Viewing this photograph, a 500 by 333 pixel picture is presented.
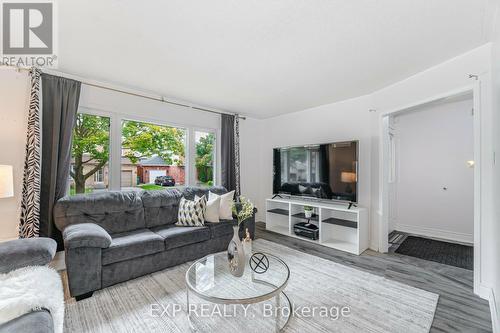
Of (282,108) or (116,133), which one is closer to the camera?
(116,133)

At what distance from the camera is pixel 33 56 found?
7.50 feet

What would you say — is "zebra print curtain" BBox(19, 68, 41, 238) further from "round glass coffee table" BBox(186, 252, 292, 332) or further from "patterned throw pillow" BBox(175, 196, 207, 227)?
"round glass coffee table" BBox(186, 252, 292, 332)

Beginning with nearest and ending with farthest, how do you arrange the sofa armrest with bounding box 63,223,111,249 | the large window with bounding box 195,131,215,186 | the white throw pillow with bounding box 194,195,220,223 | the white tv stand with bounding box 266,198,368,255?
1. the sofa armrest with bounding box 63,223,111,249
2. the white throw pillow with bounding box 194,195,220,223
3. the white tv stand with bounding box 266,198,368,255
4. the large window with bounding box 195,131,215,186

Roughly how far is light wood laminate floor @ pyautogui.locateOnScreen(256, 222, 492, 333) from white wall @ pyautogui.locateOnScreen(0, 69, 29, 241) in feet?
10.8

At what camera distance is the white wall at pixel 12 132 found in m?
2.37

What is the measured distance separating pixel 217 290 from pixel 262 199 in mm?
3414

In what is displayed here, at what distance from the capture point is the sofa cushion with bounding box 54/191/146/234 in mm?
2408

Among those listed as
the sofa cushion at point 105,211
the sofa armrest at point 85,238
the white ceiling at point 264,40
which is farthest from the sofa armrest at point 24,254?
the white ceiling at point 264,40

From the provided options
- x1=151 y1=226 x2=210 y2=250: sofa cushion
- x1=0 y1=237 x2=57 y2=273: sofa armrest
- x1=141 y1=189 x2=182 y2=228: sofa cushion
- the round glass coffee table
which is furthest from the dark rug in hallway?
x1=0 y1=237 x2=57 y2=273: sofa armrest

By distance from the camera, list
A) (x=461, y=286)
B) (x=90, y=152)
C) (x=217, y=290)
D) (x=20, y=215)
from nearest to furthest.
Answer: (x=217, y=290)
(x=461, y=286)
(x=20, y=215)
(x=90, y=152)

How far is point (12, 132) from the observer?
242 centimetres

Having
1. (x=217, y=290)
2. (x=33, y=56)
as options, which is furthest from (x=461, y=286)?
(x=33, y=56)

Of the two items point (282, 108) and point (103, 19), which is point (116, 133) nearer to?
point (103, 19)

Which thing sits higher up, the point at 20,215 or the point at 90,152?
the point at 90,152
